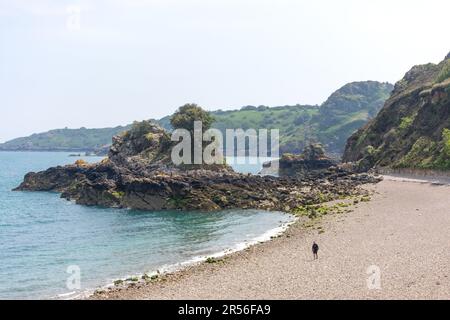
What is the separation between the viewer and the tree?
123 meters

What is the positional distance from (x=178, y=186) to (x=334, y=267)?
2200 inches

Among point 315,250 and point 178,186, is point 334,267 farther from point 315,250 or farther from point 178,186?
point 178,186

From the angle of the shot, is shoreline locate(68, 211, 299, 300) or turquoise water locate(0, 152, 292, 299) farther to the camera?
turquoise water locate(0, 152, 292, 299)

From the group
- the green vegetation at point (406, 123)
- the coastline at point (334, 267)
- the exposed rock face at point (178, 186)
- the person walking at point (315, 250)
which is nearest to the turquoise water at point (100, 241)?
the exposed rock face at point (178, 186)

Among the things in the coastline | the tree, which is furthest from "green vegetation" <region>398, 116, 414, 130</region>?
the coastline

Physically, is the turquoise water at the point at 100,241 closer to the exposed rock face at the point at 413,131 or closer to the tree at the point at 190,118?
the tree at the point at 190,118

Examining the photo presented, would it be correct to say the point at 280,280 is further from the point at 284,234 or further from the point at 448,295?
the point at 284,234

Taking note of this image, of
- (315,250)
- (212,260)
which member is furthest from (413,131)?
(212,260)

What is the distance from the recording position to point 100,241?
198ft

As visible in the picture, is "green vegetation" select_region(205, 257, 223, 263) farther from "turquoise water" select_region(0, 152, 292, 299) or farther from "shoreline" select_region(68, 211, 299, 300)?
"turquoise water" select_region(0, 152, 292, 299)

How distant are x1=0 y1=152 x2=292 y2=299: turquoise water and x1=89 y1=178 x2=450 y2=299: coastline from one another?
6123mm

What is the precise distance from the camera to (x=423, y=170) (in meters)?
104

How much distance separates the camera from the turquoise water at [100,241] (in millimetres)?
42281

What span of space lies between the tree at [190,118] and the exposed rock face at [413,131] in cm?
4630
